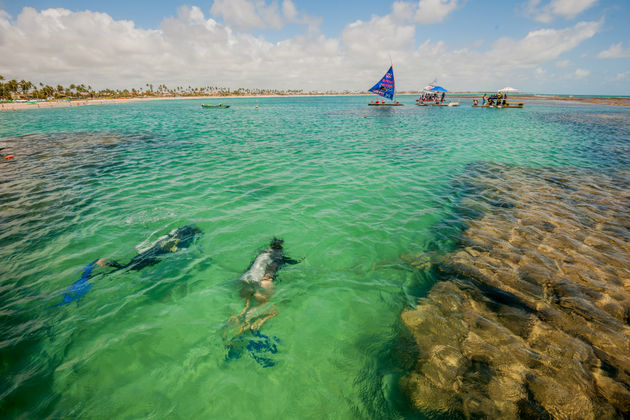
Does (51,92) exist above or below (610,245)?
above

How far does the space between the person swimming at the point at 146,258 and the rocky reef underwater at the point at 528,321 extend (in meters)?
6.20

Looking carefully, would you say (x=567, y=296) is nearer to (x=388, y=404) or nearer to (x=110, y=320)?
(x=388, y=404)

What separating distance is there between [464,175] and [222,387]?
1360 centimetres

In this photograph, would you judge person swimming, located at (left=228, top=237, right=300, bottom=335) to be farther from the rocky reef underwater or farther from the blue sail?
the blue sail

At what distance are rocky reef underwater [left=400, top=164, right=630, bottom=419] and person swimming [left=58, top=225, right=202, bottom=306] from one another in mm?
6203

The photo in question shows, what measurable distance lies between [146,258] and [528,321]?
8.54 m

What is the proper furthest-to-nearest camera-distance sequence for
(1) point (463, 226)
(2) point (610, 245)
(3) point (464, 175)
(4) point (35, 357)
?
(3) point (464, 175) → (1) point (463, 226) → (2) point (610, 245) → (4) point (35, 357)

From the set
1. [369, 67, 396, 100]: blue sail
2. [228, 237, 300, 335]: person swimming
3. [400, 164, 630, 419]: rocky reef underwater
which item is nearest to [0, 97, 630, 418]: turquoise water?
[228, 237, 300, 335]: person swimming

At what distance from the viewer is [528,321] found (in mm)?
4332

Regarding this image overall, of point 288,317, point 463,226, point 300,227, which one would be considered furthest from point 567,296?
point 300,227

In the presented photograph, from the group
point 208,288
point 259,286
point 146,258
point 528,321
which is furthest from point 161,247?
point 528,321

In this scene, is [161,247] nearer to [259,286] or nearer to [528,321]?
[259,286]

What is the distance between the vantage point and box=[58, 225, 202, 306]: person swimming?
5.26 meters

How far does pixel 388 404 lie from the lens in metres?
3.43
